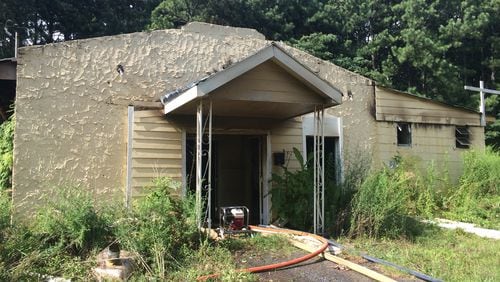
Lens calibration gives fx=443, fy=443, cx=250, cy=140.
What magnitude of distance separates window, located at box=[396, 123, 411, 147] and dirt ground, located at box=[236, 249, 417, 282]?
19.4 feet

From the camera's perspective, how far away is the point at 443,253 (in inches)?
273

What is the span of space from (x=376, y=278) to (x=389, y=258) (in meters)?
0.97

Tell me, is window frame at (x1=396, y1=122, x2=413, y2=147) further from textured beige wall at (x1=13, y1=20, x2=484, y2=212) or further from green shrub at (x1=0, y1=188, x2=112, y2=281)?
green shrub at (x1=0, y1=188, x2=112, y2=281)

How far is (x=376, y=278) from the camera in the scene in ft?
18.7

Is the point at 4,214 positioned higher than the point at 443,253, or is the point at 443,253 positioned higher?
the point at 4,214

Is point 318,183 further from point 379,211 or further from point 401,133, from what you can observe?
point 401,133

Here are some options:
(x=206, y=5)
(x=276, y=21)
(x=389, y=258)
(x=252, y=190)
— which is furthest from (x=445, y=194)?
A: (x=206, y=5)

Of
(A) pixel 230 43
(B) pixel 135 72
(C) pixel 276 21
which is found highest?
(C) pixel 276 21

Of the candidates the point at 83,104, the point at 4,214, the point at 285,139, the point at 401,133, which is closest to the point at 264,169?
the point at 285,139

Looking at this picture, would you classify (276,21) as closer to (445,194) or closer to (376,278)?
(445,194)

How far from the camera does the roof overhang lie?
22.6ft

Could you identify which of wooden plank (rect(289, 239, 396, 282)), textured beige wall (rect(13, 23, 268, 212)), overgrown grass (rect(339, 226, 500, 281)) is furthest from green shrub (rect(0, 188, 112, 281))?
overgrown grass (rect(339, 226, 500, 281))

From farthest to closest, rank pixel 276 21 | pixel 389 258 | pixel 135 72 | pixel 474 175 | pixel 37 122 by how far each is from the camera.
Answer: pixel 276 21 → pixel 474 175 → pixel 135 72 → pixel 37 122 → pixel 389 258

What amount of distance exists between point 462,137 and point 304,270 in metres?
8.25
